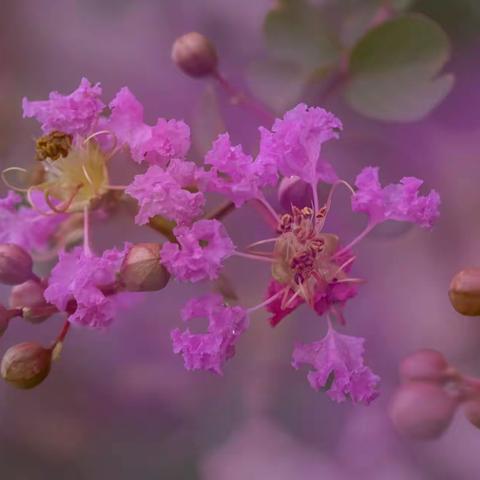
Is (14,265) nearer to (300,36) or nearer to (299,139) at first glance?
(299,139)

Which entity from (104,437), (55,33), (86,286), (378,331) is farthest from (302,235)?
(55,33)

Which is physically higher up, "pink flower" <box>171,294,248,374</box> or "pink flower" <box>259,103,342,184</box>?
"pink flower" <box>259,103,342,184</box>

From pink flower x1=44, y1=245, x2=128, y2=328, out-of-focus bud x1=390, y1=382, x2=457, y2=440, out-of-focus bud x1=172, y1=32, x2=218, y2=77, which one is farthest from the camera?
out-of-focus bud x1=172, y1=32, x2=218, y2=77

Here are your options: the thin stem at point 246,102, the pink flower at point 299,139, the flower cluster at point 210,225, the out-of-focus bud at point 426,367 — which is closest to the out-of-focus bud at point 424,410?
the out-of-focus bud at point 426,367

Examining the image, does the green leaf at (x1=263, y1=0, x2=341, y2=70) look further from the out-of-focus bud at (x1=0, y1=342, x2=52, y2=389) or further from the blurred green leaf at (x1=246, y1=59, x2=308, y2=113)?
the out-of-focus bud at (x1=0, y1=342, x2=52, y2=389)

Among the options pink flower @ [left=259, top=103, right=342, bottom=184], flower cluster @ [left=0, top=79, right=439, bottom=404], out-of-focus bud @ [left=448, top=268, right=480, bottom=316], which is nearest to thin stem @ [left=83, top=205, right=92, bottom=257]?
flower cluster @ [left=0, top=79, right=439, bottom=404]
